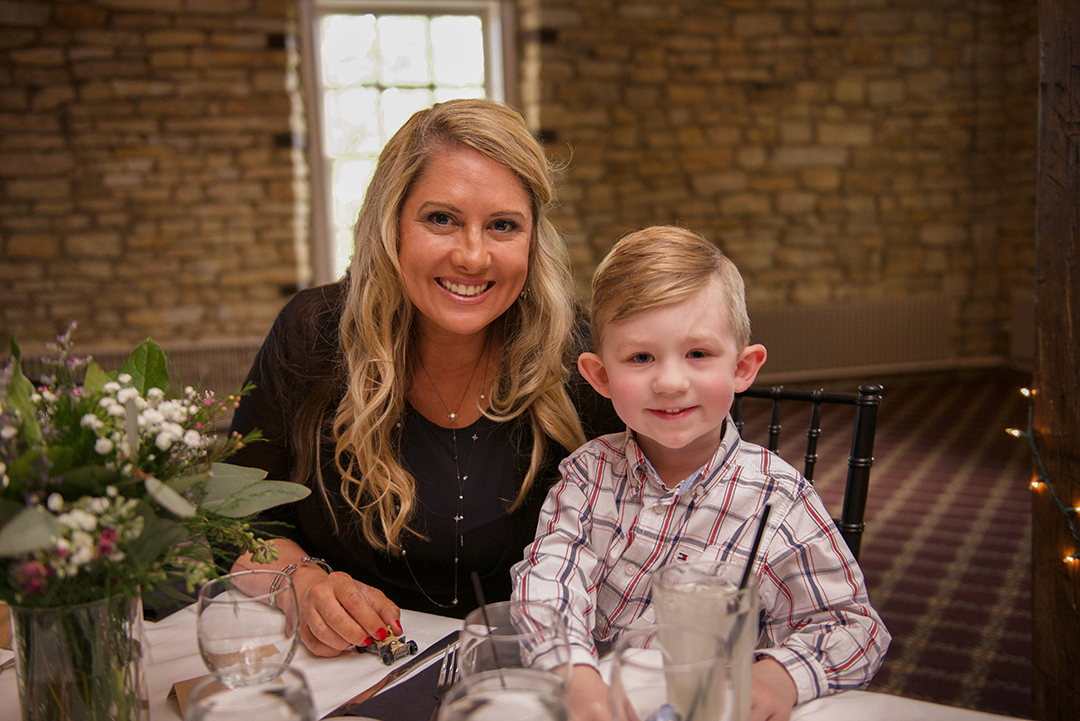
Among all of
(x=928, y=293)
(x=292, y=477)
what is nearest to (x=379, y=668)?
Result: (x=292, y=477)

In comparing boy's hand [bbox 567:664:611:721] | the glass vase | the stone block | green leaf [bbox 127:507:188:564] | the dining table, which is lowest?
the dining table

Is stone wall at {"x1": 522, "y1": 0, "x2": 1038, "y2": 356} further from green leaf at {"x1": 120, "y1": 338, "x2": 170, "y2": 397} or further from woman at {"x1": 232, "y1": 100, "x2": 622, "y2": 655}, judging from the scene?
green leaf at {"x1": 120, "y1": 338, "x2": 170, "y2": 397}

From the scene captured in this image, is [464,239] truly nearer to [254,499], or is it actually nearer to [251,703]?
[254,499]

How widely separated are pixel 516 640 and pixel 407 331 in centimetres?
102

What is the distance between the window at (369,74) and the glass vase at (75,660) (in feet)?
17.2

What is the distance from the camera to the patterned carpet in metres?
2.58

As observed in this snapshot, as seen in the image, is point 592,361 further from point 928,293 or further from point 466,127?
point 928,293

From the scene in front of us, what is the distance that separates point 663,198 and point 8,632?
6.07 meters

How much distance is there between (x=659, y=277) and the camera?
3.70 ft

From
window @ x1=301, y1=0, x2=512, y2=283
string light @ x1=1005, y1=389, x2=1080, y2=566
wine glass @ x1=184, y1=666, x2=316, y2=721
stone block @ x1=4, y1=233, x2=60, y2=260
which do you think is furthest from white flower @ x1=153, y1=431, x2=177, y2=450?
stone block @ x1=4, y1=233, x2=60, y2=260

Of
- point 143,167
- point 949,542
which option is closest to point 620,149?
point 143,167

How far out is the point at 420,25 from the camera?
6035 millimetres

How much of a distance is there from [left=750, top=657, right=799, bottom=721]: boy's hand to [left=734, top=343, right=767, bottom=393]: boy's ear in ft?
1.32

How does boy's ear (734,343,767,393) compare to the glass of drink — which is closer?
the glass of drink
